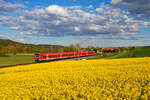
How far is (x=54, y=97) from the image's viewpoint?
5.64m

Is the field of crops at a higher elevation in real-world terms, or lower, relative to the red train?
higher

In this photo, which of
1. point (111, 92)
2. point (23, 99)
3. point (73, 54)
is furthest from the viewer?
point (73, 54)

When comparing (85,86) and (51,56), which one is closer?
(85,86)

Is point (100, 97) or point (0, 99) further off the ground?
point (100, 97)

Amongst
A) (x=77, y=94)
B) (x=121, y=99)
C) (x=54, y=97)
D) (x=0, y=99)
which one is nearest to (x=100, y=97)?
(x=121, y=99)

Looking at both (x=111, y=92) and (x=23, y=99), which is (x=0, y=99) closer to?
(x=23, y=99)

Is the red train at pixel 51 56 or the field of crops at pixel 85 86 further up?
the field of crops at pixel 85 86

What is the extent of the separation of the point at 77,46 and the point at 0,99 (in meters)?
142

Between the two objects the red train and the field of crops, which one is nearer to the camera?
the field of crops

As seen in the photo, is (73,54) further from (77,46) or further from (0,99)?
(77,46)

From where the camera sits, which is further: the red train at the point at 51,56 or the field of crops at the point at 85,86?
the red train at the point at 51,56

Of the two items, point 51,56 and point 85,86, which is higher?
point 85,86

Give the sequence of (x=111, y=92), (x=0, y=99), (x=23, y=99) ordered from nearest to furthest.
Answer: (x=111, y=92) → (x=23, y=99) → (x=0, y=99)

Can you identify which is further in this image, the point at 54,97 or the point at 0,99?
the point at 0,99
